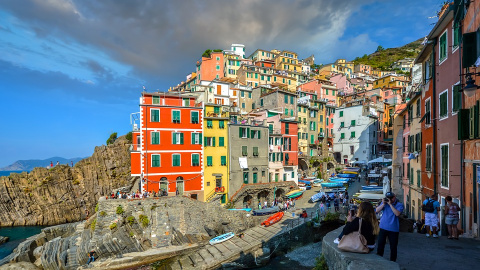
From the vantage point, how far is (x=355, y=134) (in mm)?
59875

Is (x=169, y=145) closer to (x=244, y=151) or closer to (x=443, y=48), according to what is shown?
(x=244, y=151)

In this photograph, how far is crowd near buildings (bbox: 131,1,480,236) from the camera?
40.9ft

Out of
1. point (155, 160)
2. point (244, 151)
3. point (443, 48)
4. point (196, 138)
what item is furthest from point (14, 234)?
point (443, 48)

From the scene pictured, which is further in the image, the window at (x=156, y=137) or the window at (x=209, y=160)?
the window at (x=209, y=160)

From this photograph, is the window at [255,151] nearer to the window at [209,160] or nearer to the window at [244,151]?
the window at [244,151]

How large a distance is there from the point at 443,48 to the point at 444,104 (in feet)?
10.8

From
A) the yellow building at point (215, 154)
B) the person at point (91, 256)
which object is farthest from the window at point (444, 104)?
the person at point (91, 256)

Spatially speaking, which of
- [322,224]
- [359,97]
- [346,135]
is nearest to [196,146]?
[322,224]

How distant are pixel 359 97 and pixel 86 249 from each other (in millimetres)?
69951

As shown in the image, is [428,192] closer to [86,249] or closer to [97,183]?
[86,249]

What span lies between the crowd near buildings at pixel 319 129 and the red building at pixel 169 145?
0.13m

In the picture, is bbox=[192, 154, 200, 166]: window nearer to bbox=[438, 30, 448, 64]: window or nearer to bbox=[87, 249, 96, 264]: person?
bbox=[87, 249, 96, 264]: person

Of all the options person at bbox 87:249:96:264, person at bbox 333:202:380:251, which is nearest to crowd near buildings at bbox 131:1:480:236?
person at bbox 333:202:380:251

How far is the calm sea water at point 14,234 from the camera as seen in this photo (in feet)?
106
